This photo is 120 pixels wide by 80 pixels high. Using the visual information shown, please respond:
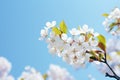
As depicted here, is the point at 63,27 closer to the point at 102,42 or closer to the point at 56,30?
the point at 56,30

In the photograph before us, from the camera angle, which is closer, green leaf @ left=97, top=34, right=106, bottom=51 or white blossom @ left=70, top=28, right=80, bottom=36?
white blossom @ left=70, top=28, right=80, bottom=36


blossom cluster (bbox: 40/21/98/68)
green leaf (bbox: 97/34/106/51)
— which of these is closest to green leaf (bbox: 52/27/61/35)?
blossom cluster (bbox: 40/21/98/68)

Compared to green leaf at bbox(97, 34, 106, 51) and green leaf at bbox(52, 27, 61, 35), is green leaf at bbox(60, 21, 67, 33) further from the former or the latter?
green leaf at bbox(97, 34, 106, 51)

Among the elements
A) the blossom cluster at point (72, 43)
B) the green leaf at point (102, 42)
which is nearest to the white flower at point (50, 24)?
the blossom cluster at point (72, 43)

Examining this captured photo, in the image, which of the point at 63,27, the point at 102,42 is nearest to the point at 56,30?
the point at 63,27

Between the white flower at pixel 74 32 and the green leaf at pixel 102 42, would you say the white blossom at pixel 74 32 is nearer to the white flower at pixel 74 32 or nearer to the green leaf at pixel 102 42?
the white flower at pixel 74 32

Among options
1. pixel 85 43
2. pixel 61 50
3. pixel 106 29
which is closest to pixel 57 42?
pixel 61 50

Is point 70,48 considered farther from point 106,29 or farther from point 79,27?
point 106,29

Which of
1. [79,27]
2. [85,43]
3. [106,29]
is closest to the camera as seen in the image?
[85,43]
